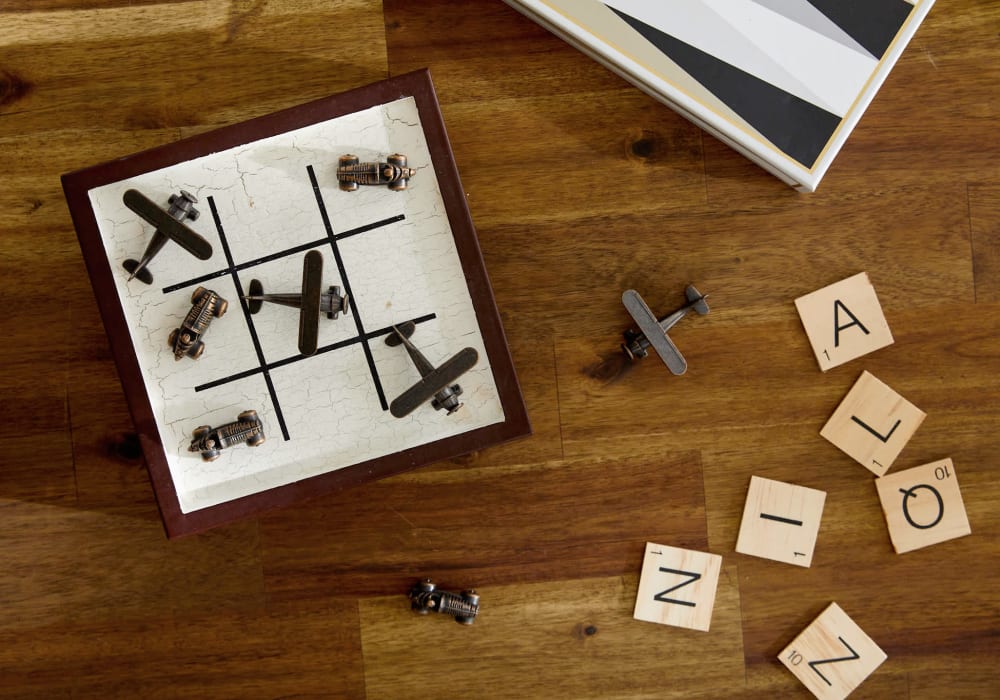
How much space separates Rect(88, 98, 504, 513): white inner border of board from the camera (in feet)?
3.30

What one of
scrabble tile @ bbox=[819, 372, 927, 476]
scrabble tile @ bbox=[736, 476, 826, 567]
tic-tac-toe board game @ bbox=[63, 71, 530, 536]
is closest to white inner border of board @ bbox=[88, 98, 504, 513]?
tic-tac-toe board game @ bbox=[63, 71, 530, 536]

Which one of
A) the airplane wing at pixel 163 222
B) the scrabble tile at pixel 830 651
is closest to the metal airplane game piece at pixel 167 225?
the airplane wing at pixel 163 222

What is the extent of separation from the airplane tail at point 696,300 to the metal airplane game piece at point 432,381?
42 centimetres

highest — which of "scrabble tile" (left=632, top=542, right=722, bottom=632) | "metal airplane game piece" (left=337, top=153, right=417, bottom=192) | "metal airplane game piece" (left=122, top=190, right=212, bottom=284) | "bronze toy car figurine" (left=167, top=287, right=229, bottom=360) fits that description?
"metal airplane game piece" (left=337, top=153, right=417, bottom=192)

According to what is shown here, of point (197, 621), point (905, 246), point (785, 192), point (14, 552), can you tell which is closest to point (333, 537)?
point (197, 621)

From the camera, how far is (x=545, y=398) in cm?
123

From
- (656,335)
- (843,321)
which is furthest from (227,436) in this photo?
(843,321)

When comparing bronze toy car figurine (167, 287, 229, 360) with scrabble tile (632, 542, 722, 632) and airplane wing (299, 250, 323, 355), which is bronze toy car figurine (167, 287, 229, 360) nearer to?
airplane wing (299, 250, 323, 355)

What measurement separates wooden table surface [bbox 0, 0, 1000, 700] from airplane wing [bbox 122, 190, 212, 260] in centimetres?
32

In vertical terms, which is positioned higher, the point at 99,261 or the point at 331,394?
the point at 99,261

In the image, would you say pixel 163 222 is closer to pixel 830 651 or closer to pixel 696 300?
pixel 696 300

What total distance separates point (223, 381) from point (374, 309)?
0.25 metres

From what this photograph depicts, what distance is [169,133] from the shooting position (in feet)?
4.00

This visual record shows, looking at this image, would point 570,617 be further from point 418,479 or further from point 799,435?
point 799,435
